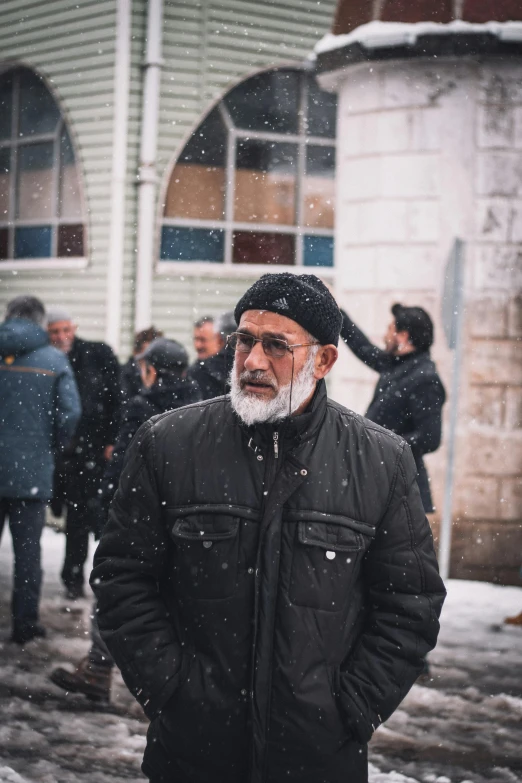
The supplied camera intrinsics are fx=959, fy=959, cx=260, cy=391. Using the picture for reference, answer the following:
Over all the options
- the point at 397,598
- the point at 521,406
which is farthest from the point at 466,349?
the point at 397,598

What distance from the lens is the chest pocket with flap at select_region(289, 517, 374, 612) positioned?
238 cm

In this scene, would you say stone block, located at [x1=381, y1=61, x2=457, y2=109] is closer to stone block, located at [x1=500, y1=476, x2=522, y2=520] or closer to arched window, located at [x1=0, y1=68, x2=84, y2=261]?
stone block, located at [x1=500, y1=476, x2=522, y2=520]

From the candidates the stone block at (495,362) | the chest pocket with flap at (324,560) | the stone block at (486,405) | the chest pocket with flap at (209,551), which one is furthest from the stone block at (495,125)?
the chest pocket with flap at (209,551)

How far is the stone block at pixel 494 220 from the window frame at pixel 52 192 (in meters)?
3.96

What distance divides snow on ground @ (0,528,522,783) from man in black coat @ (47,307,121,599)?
77 centimetres

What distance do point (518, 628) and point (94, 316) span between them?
5.04 meters

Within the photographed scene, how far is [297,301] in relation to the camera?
8.11ft

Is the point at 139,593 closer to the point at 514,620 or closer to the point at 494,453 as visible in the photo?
the point at 514,620

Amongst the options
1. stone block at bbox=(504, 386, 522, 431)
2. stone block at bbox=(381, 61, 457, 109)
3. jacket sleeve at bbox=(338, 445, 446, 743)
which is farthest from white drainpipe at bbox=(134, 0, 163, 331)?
jacket sleeve at bbox=(338, 445, 446, 743)

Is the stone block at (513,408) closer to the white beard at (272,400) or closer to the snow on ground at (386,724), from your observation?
the snow on ground at (386,724)

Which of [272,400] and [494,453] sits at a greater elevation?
[272,400]

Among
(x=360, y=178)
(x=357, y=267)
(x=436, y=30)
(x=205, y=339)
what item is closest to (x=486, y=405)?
(x=357, y=267)

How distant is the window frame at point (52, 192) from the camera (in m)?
9.74

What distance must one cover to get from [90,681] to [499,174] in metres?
5.16
